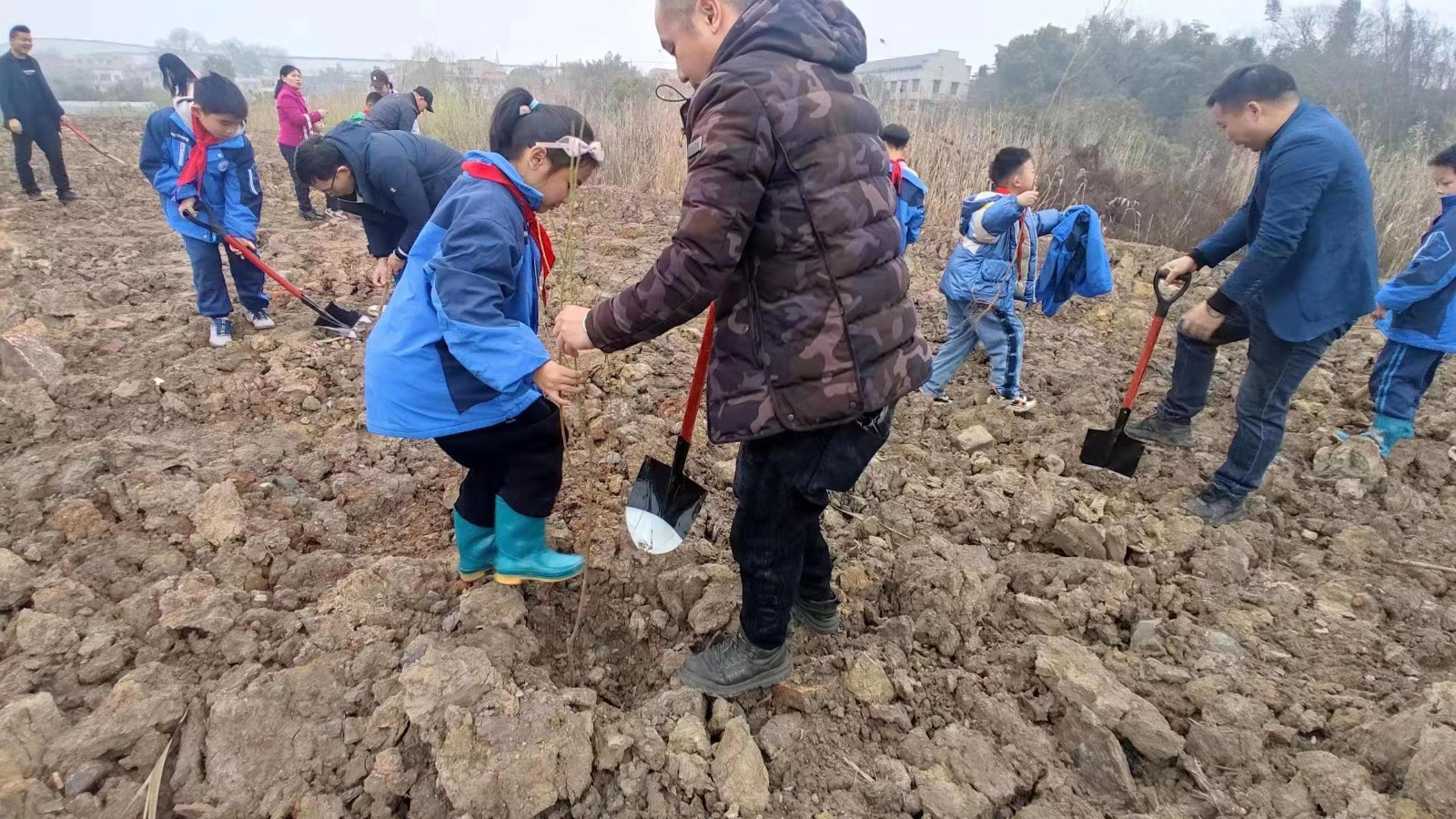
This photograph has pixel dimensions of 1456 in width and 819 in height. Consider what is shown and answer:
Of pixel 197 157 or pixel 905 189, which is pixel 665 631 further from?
pixel 197 157

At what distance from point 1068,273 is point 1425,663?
2.45m

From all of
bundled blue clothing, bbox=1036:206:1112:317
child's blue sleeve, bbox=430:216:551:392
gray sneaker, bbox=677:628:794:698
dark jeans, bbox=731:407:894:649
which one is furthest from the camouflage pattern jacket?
bundled blue clothing, bbox=1036:206:1112:317

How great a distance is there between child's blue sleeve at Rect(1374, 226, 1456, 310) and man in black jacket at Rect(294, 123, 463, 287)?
4.34 metres

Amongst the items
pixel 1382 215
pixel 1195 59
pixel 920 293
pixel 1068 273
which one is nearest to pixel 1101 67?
pixel 1195 59

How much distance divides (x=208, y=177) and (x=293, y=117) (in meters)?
4.47

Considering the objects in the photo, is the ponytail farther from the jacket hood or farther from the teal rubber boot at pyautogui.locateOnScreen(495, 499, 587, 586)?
the teal rubber boot at pyautogui.locateOnScreen(495, 499, 587, 586)

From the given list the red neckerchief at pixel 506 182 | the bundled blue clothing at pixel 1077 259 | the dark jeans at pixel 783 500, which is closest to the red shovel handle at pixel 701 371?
the dark jeans at pixel 783 500

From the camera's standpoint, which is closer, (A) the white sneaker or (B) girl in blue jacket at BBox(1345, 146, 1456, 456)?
(B) girl in blue jacket at BBox(1345, 146, 1456, 456)

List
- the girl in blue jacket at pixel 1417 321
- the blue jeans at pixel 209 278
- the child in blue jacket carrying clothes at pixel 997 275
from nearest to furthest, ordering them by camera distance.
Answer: the girl in blue jacket at pixel 1417 321, the child in blue jacket carrying clothes at pixel 997 275, the blue jeans at pixel 209 278

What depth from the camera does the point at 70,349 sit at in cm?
396

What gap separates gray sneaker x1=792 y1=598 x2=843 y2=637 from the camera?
2.16 meters

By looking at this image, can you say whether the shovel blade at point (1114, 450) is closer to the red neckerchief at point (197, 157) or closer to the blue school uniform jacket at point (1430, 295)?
the blue school uniform jacket at point (1430, 295)

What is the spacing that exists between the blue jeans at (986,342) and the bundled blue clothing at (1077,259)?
1.22 ft

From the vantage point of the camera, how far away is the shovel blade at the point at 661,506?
2.00 meters
